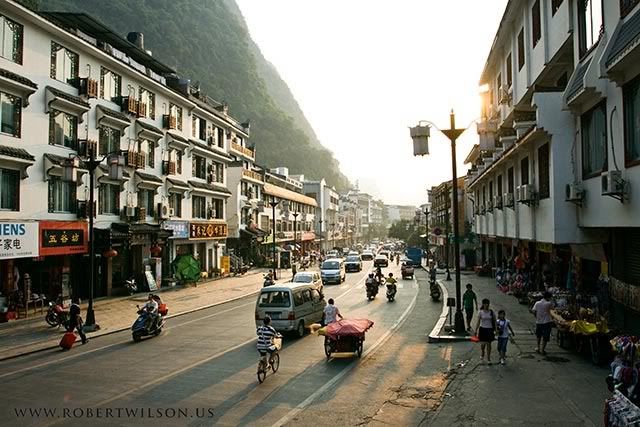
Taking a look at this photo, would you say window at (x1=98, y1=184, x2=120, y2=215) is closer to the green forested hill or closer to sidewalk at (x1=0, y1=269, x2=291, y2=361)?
sidewalk at (x1=0, y1=269, x2=291, y2=361)

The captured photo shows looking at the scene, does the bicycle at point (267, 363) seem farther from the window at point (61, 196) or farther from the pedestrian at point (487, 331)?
the window at point (61, 196)

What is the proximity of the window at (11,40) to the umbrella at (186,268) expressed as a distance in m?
18.2

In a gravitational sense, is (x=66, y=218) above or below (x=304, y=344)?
above

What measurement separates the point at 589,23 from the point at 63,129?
78.8 ft

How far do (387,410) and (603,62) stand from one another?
9.25 m

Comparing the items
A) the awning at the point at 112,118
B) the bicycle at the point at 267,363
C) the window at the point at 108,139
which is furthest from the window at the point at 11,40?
the bicycle at the point at 267,363

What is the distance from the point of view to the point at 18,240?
75.4ft

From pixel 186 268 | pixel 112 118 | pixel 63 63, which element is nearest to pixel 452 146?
pixel 63 63

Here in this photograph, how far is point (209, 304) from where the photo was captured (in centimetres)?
2972

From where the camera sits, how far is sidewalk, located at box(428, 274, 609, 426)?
973 centimetres

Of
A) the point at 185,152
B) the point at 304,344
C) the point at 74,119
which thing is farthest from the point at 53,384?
the point at 185,152

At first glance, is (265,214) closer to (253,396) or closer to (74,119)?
(74,119)

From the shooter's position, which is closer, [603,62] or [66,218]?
[603,62]

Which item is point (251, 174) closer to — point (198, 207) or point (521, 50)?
point (198, 207)
